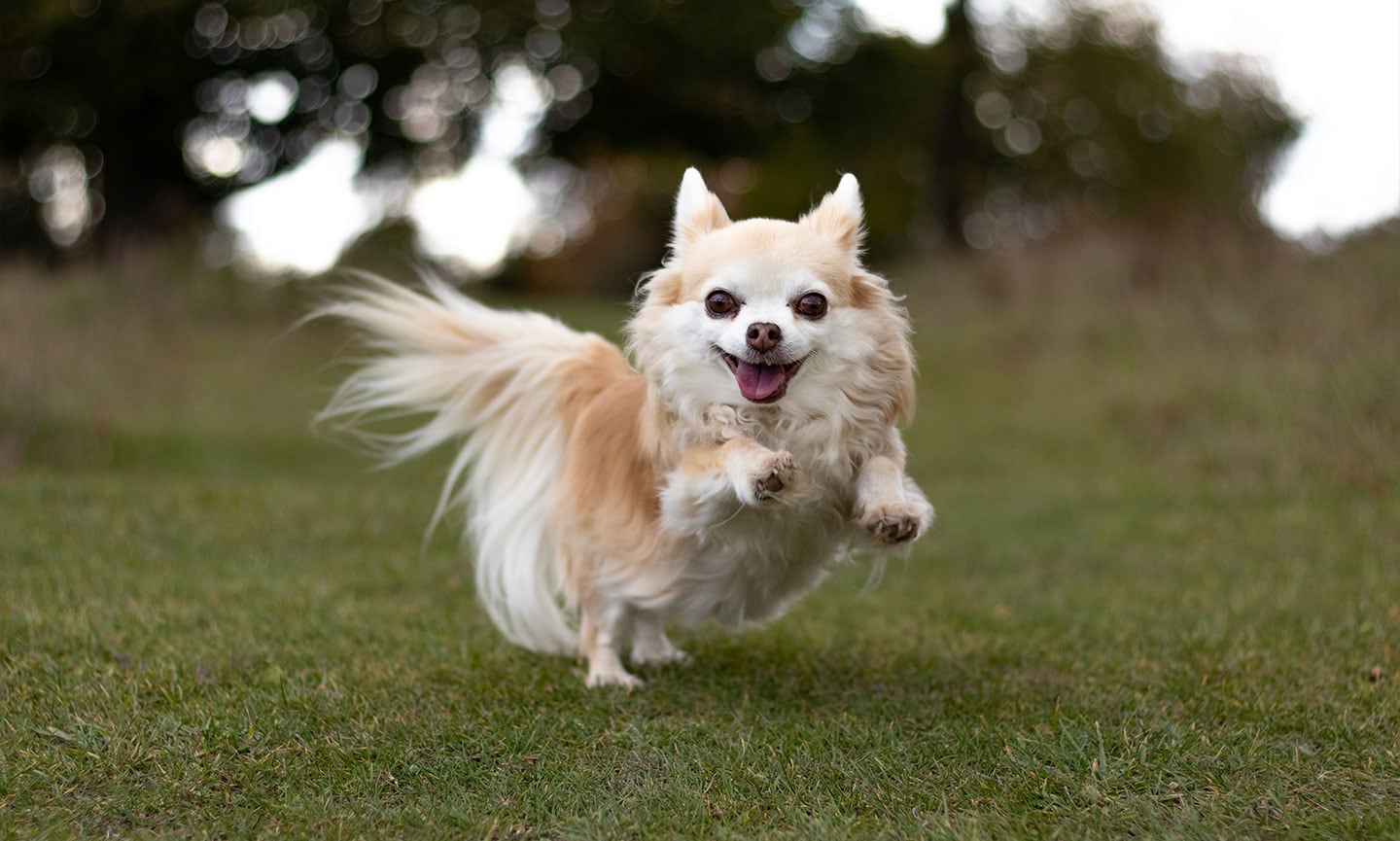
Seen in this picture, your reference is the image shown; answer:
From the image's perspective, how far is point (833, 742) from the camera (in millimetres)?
3881

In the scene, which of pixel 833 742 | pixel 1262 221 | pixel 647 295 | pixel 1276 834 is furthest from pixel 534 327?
pixel 1262 221

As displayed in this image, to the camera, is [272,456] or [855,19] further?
[855,19]

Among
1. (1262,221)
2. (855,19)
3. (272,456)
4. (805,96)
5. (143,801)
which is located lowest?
(272,456)

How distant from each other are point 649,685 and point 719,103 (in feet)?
69.2

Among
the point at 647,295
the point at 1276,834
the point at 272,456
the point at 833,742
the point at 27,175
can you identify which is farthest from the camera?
the point at 27,175

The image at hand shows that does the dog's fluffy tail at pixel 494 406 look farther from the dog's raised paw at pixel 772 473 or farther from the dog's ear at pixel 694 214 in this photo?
the dog's raised paw at pixel 772 473

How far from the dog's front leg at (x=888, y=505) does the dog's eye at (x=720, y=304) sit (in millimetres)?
645

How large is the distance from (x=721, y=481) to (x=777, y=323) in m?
0.50

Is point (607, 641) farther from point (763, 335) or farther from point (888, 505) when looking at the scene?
point (763, 335)

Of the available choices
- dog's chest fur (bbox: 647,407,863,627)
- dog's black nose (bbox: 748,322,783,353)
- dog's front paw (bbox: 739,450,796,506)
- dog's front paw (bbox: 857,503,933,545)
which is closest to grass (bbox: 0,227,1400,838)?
dog's chest fur (bbox: 647,407,863,627)

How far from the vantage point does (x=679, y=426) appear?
408 centimetres

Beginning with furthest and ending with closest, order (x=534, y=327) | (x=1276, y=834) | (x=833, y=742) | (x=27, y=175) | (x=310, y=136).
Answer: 1. (x=27, y=175)
2. (x=310, y=136)
3. (x=534, y=327)
4. (x=833, y=742)
5. (x=1276, y=834)

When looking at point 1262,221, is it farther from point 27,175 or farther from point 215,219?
point 27,175

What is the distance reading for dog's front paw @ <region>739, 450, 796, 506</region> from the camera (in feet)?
11.8
